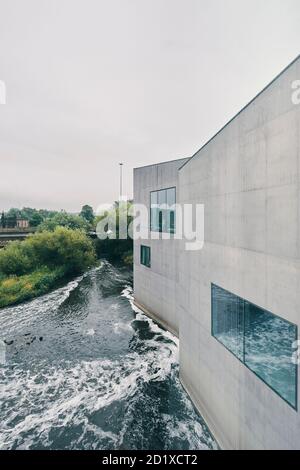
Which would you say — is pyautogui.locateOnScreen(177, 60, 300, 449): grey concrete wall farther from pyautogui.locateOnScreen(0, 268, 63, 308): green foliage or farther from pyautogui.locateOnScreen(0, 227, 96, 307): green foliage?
pyautogui.locateOnScreen(0, 227, 96, 307): green foliage

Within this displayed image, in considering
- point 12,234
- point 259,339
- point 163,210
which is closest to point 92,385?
point 259,339

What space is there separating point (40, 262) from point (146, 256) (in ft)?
52.6

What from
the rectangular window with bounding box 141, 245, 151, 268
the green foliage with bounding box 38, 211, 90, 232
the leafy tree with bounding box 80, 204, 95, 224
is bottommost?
the rectangular window with bounding box 141, 245, 151, 268

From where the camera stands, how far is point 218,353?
281 inches

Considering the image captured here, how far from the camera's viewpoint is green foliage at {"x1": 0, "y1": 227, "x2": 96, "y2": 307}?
870 inches

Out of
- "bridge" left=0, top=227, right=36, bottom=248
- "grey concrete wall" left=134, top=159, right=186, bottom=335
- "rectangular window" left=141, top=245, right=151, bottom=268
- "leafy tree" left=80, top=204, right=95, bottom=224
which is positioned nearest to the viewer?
"grey concrete wall" left=134, top=159, right=186, bottom=335

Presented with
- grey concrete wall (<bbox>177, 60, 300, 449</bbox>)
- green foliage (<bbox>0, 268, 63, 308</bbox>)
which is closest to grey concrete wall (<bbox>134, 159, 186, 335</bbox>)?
grey concrete wall (<bbox>177, 60, 300, 449</bbox>)

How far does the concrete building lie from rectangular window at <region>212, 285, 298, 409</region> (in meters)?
0.02

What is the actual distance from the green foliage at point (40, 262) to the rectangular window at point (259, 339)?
62.4ft

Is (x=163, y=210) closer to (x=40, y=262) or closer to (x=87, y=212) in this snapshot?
(x=40, y=262)

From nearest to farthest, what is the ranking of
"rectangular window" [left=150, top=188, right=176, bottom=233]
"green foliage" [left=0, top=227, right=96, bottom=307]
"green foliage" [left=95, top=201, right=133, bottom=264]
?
1. "rectangular window" [left=150, top=188, right=176, bottom=233]
2. "green foliage" [left=0, top=227, right=96, bottom=307]
3. "green foliage" [left=95, top=201, right=133, bottom=264]

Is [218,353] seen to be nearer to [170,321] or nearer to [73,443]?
[73,443]

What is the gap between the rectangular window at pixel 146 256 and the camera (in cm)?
1686

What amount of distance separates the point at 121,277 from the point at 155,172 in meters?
15.7
